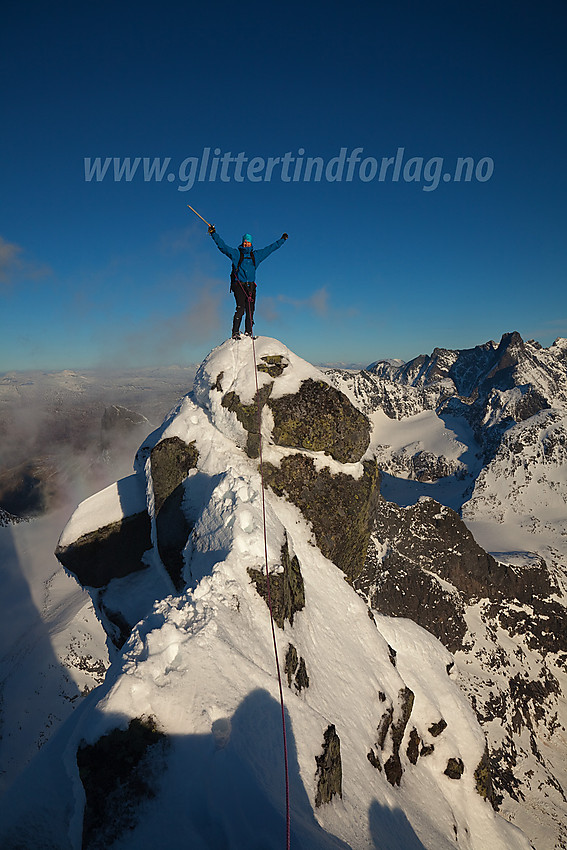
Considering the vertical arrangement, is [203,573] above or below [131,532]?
above

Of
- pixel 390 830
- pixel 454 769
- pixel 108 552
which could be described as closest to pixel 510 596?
pixel 454 769

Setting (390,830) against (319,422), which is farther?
(319,422)

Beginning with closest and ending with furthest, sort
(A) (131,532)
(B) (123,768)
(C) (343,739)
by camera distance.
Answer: (B) (123,768)
(C) (343,739)
(A) (131,532)

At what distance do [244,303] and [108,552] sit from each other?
506 inches

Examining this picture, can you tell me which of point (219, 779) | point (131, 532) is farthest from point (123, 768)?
point (131, 532)

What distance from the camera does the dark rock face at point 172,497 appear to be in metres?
13.2

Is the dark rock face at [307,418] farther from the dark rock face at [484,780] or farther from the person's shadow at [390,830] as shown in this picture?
the dark rock face at [484,780]

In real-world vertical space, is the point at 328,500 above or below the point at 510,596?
above

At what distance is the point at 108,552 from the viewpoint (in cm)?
1595

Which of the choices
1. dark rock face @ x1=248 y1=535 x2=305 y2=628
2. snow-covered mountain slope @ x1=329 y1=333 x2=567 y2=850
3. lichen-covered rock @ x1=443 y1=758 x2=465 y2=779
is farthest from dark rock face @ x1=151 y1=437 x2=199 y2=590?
lichen-covered rock @ x1=443 y1=758 x2=465 y2=779

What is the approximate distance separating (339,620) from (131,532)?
982 centimetres

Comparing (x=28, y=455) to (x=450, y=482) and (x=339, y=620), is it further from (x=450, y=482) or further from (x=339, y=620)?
(x=450, y=482)

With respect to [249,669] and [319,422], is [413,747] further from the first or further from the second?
[319,422]

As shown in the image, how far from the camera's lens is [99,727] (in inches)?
206
